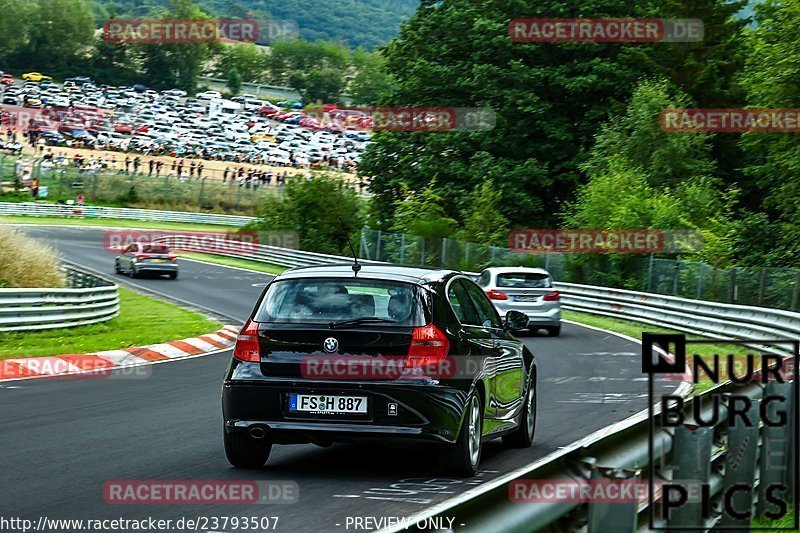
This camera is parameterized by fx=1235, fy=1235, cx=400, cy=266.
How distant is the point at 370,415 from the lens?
900 centimetres

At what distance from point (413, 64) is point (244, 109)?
107 m

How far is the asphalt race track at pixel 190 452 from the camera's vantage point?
795 centimetres

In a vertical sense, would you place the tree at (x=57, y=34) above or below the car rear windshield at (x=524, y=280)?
above

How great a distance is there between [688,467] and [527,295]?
23066mm

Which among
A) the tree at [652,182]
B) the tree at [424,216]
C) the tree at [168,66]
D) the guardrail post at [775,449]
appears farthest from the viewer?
the tree at [168,66]

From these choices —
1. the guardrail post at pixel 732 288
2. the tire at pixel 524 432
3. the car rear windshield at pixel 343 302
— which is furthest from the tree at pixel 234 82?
the car rear windshield at pixel 343 302

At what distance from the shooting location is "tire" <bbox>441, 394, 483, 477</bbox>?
30.0 ft

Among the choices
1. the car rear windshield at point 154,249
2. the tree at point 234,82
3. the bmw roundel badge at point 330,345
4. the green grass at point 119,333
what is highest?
the tree at point 234,82

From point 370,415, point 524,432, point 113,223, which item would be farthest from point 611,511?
point 113,223

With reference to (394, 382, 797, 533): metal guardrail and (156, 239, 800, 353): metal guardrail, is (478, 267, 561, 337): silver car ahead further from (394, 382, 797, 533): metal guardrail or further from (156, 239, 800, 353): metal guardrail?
(394, 382, 797, 533): metal guardrail

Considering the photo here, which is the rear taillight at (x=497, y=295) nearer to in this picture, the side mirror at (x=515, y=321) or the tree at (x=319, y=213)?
the side mirror at (x=515, y=321)

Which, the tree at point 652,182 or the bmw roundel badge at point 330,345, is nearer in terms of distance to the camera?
the bmw roundel badge at point 330,345

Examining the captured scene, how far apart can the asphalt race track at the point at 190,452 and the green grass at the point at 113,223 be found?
182ft

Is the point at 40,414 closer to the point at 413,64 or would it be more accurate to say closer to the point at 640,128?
the point at 640,128
